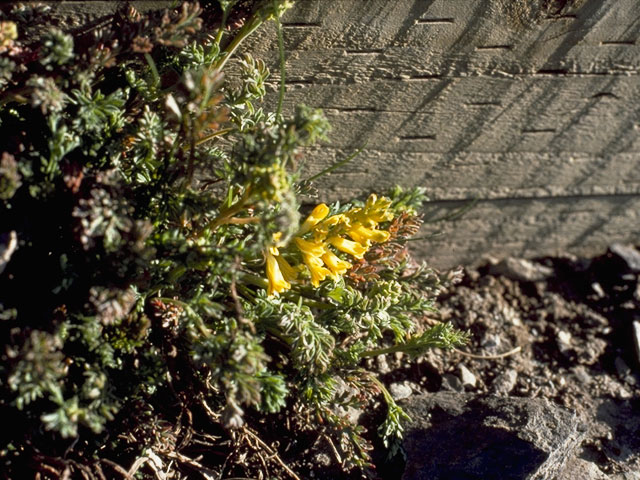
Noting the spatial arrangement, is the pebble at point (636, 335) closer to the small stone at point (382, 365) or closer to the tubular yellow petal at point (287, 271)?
the small stone at point (382, 365)

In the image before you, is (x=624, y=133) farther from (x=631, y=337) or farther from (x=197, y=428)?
(x=197, y=428)

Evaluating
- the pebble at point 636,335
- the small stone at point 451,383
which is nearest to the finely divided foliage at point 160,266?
the small stone at point 451,383

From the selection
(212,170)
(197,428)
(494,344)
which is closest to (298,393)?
(197,428)

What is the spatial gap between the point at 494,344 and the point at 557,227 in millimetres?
784

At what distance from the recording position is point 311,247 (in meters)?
2.30

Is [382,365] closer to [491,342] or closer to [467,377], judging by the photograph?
[467,377]

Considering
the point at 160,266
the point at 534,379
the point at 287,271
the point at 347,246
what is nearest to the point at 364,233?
the point at 347,246

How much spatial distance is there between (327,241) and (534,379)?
141cm

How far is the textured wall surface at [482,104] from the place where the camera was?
2.63 m

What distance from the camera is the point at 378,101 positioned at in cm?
283

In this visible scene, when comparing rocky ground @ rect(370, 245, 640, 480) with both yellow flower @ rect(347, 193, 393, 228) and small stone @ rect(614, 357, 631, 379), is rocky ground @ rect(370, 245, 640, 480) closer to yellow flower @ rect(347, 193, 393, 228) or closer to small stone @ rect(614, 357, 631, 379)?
small stone @ rect(614, 357, 631, 379)

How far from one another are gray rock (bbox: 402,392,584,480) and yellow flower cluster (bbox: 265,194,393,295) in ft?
2.63

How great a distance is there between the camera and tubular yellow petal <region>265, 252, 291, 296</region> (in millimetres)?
2256


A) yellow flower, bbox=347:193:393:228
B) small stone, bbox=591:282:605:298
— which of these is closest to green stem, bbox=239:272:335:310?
yellow flower, bbox=347:193:393:228
